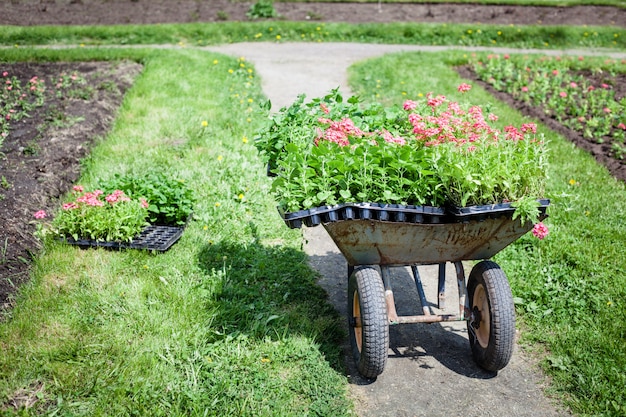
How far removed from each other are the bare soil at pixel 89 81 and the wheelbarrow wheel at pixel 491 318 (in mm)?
2950

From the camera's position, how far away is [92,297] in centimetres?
377

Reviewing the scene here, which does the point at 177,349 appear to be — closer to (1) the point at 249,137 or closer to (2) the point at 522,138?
(2) the point at 522,138

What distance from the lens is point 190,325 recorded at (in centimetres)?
357

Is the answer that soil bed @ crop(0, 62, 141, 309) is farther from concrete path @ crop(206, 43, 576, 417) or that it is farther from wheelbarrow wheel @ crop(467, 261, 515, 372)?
wheelbarrow wheel @ crop(467, 261, 515, 372)

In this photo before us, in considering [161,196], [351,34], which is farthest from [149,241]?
[351,34]

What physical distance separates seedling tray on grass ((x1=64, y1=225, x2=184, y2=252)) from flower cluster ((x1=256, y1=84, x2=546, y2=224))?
Result: 140 cm

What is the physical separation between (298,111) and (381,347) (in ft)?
5.61

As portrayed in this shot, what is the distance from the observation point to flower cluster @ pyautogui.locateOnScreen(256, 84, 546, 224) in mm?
2986

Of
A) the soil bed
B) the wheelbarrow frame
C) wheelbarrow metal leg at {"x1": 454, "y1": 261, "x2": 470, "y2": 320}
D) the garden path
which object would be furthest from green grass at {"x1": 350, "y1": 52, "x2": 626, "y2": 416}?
the soil bed

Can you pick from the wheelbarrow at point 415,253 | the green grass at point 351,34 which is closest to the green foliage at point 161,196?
the wheelbarrow at point 415,253

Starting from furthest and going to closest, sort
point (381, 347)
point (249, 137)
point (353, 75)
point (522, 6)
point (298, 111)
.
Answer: point (522, 6), point (353, 75), point (249, 137), point (298, 111), point (381, 347)

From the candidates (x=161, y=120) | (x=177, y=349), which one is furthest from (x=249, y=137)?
(x=177, y=349)

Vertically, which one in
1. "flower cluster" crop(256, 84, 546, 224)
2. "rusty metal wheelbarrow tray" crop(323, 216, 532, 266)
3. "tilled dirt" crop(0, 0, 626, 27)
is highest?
"tilled dirt" crop(0, 0, 626, 27)

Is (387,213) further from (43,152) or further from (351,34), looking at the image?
(351,34)
